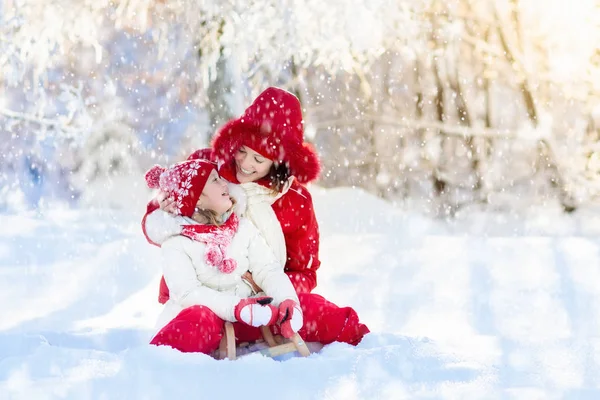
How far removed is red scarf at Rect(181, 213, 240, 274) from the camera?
359 centimetres

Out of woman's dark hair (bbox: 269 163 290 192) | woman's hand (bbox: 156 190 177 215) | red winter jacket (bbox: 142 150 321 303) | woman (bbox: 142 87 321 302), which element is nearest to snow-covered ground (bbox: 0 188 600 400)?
red winter jacket (bbox: 142 150 321 303)

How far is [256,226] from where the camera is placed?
3947 mm

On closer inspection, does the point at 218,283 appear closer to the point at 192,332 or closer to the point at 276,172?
the point at 192,332

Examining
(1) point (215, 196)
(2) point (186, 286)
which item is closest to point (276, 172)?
(1) point (215, 196)

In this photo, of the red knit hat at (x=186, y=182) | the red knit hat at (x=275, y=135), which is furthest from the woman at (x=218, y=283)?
the red knit hat at (x=275, y=135)

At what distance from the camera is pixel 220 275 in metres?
3.66

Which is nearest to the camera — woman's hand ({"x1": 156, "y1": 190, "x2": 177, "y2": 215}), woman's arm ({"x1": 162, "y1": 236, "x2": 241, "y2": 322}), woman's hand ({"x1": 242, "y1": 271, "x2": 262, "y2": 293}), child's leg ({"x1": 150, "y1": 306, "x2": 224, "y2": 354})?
child's leg ({"x1": 150, "y1": 306, "x2": 224, "y2": 354})

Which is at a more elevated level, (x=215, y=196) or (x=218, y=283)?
(x=215, y=196)

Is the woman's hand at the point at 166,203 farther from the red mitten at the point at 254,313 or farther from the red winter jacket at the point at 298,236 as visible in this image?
the red mitten at the point at 254,313

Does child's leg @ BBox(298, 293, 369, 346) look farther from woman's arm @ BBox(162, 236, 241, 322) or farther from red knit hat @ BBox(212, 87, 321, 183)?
red knit hat @ BBox(212, 87, 321, 183)

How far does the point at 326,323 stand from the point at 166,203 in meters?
0.95

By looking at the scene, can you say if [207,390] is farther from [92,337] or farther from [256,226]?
[92,337]

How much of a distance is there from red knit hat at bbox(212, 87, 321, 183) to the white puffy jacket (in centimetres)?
36

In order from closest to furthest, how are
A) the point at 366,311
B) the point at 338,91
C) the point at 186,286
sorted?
the point at 186,286 < the point at 366,311 < the point at 338,91
